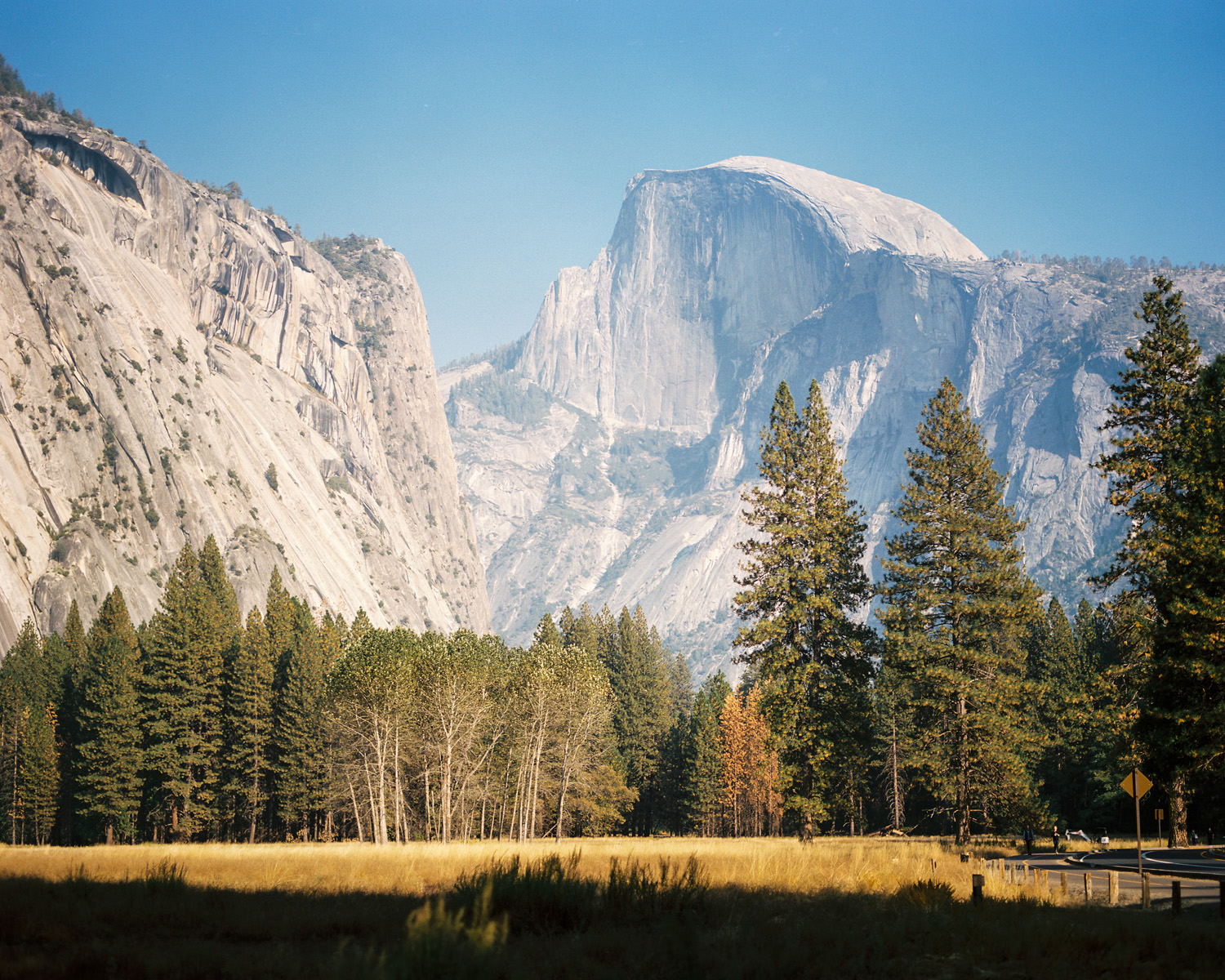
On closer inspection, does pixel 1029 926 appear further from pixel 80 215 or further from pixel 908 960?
pixel 80 215

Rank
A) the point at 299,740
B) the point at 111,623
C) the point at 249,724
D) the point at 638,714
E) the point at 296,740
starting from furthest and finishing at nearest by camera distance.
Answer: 1. the point at 638,714
2. the point at 111,623
3. the point at 249,724
4. the point at 299,740
5. the point at 296,740

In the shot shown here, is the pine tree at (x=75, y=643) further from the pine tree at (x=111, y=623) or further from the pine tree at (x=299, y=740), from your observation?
the pine tree at (x=299, y=740)

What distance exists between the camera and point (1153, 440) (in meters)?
30.5

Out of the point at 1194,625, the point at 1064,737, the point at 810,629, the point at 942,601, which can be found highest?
the point at 942,601

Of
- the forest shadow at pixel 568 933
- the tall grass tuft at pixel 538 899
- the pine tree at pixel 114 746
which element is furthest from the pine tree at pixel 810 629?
the pine tree at pixel 114 746

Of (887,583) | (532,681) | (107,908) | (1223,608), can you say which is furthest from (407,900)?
(532,681)

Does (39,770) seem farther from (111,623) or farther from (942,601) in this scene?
(942,601)

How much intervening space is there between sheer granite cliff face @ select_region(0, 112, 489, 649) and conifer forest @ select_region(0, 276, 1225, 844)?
30.5 m

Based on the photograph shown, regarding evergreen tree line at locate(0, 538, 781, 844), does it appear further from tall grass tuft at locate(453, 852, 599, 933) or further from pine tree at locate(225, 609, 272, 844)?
tall grass tuft at locate(453, 852, 599, 933)

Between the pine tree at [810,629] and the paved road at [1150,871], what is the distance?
23.6 ft

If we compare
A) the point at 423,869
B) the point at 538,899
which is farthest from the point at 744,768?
the point at 538,899

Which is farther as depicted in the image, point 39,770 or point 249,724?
point 39,770

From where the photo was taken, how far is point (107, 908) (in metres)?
12.0

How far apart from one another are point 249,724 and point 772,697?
41.5 meters
